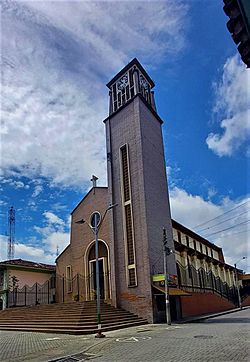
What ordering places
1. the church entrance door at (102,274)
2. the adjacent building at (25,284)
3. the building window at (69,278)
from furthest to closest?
1. the building window at (69,278)
2. the adjacent building at (25,284)
3. the church entrance door at (102,274)

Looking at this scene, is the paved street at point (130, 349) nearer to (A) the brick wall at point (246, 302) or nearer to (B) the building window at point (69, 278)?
(B) the building window at point (69, 278)

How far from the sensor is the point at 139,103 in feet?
88.3

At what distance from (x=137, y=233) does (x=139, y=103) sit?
33.4 feet

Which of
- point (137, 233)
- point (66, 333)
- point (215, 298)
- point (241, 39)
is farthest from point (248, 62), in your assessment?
point (215, 298)

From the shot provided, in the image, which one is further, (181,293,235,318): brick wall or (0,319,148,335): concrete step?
(181,293,235,318): brick wall

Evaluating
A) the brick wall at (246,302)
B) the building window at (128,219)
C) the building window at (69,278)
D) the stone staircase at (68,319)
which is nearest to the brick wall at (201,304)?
the building window at (128,219)

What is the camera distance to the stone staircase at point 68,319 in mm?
17766

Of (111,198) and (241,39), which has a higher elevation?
(111,198)

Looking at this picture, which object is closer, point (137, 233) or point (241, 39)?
point (241, 39)

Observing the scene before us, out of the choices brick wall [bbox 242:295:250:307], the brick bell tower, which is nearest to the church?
the brick bell tower

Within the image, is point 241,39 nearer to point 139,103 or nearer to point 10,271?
point 139,103

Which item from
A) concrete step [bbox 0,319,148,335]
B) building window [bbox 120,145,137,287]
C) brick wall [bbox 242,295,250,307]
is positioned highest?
building window [bbox 120,145,137,287]

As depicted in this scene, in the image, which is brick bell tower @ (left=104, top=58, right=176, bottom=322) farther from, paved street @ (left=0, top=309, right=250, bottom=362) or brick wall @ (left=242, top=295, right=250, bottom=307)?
brick wall @ (left=242, top=295, right=250, bottom=307)

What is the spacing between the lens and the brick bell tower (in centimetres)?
2297
